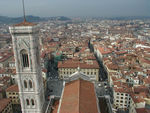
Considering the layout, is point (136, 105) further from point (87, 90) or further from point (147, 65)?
point (147, 65)

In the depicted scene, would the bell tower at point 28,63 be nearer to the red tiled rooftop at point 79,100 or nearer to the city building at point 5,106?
the red tiled rooftop at point 79,100

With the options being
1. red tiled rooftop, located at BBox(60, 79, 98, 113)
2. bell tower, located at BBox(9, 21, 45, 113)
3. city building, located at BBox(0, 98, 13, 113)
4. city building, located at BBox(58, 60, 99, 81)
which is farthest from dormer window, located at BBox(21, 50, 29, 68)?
city building, located at BBox(58, 60, 99, 81)

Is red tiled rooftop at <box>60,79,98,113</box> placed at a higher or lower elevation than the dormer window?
lower

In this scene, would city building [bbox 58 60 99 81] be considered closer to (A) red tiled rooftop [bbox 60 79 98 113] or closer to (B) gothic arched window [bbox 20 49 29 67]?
(A) red tiled rooftop [bbox 60 79 98 113]

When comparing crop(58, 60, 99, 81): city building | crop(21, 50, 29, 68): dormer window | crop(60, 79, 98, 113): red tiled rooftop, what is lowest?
crop(58, 60, 99, 81): city building

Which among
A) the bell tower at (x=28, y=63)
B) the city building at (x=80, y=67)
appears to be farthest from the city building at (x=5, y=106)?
the city building at (x=80, y=67)

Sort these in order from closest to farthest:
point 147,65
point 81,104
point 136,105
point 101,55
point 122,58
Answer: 1. point 81,104
2. point 136,105
3. point 147,65
4. point 122,58
5. point 101,55

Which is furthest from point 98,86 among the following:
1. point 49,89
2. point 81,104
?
point 81,104
